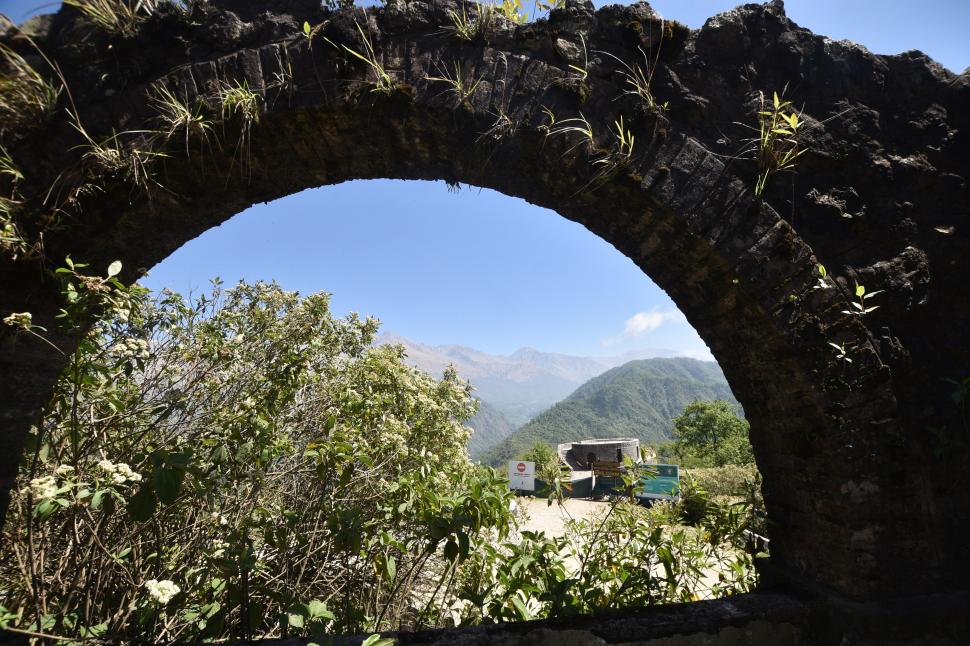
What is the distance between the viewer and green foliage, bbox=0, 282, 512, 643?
1.74 metres

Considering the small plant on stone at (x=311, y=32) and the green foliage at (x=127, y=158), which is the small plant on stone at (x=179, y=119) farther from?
the small plant on stone at (x=311, y=32)

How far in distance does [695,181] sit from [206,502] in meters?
3.42

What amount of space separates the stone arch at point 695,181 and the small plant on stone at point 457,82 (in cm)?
2

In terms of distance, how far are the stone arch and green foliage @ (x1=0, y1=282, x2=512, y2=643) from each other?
512 millimetres

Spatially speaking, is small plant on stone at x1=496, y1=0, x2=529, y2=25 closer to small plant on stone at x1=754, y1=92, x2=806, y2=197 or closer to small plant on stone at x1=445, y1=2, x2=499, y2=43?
small plant on stone at x1=445, y1=2, x2=499, y2=43

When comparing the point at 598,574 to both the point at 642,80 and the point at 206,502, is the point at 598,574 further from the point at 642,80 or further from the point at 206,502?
the point at 642,80

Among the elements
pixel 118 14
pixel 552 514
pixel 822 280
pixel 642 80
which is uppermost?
pixel 118 14

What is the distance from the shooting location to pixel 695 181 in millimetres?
1976

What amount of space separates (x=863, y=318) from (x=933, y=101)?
1372 millimetres

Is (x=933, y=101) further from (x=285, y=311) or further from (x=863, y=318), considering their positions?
(x=285, y=311)

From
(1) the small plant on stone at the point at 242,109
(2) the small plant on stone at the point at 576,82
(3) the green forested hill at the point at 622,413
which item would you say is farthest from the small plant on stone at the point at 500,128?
(3) the green forested hill at the point at 622,413

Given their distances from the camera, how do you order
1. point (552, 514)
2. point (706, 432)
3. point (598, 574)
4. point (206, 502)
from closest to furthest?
point (598, 574)
point (206, 502)
point (552, 514)
point (706, 432)

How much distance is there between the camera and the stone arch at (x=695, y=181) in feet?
6.10

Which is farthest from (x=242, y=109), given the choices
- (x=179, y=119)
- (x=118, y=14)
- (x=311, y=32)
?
(x=118, y=14)
